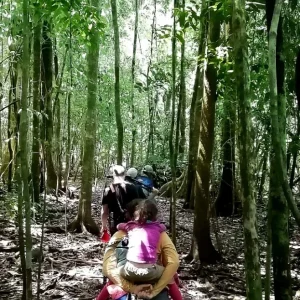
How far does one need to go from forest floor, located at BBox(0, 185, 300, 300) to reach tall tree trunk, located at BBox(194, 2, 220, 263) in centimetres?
23

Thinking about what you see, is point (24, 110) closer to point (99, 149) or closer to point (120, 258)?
point (120, 258)

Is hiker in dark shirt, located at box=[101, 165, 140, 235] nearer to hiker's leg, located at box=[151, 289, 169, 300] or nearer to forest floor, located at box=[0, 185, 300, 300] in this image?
forest floor, located at box=[0, 185, 300, 300]

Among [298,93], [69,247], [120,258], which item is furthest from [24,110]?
[69,247]

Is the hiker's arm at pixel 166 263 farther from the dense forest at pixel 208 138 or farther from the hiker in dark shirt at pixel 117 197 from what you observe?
the hiker in dark shirt at pixel 117 197

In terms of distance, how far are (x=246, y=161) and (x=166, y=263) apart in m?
0.92

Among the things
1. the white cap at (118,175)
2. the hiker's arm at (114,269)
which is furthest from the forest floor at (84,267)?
the hiker's arm at (114,269)

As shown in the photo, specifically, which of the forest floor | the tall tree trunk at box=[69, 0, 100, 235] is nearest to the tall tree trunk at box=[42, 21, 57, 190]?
the tall tree trunk at box=[69, 0, 100, 235]

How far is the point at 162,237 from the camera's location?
11.1ft

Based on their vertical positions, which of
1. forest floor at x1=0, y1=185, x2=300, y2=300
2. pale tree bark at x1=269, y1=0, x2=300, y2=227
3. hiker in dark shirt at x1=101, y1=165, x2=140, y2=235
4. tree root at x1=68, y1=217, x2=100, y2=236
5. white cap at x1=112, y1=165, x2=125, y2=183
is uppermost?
pale tree bark at x1=269, y1=0, x2=300, y2=227

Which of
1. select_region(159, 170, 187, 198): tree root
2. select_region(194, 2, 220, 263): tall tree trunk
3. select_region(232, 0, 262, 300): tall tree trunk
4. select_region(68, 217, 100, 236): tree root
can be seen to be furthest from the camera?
select_region(159, 170, 187, 198): tree root

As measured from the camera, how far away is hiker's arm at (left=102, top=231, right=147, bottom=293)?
3226mm

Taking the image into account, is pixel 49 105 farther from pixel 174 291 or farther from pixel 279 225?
pixel 174 291

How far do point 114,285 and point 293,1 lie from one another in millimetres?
3239

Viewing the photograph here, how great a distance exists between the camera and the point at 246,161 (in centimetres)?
311
